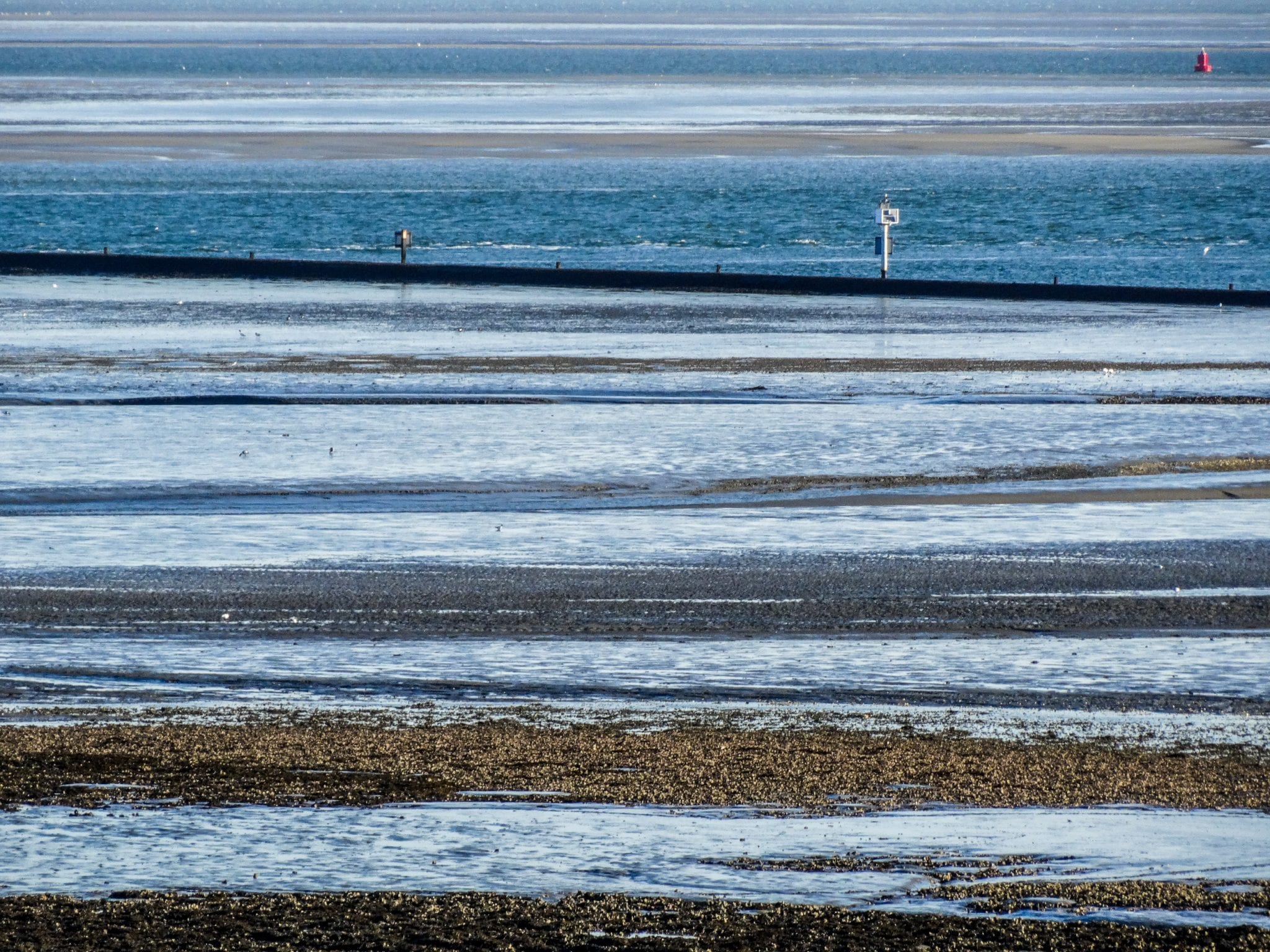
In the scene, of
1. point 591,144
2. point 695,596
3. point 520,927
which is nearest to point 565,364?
point 695,596

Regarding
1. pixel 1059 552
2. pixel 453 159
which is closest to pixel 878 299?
pixel 1059 552

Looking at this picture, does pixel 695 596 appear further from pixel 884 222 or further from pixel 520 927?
pixel 884 222

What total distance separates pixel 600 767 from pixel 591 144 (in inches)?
2809

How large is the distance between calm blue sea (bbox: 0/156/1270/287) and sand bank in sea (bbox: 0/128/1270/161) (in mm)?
3061

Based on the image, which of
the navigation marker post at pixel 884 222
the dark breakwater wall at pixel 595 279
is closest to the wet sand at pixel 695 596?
the dark breakwater wall at pixel 595 279

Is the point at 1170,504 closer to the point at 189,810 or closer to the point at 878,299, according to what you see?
the point at 189,810

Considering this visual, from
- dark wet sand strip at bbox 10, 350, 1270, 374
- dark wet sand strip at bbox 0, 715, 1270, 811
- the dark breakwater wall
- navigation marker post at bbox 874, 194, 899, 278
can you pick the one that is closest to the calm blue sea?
navigation marker post at bbox 874, 194, 899, 278

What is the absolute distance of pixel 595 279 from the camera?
31219 millimetres

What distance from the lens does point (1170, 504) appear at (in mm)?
13750

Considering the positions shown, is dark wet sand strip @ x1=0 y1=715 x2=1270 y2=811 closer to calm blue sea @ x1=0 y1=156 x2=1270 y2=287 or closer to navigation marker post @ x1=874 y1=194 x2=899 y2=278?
navigation marker post @ x1=874 y1=194 x2=899 y2=278

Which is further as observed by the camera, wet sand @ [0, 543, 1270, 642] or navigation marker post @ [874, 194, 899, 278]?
navigation marker post @ [874, 194, 899, 278]

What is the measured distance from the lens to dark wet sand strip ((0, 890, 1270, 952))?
5762mm

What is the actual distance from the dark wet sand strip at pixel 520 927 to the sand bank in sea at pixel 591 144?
219 ft

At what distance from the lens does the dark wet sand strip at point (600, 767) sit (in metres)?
7.20
